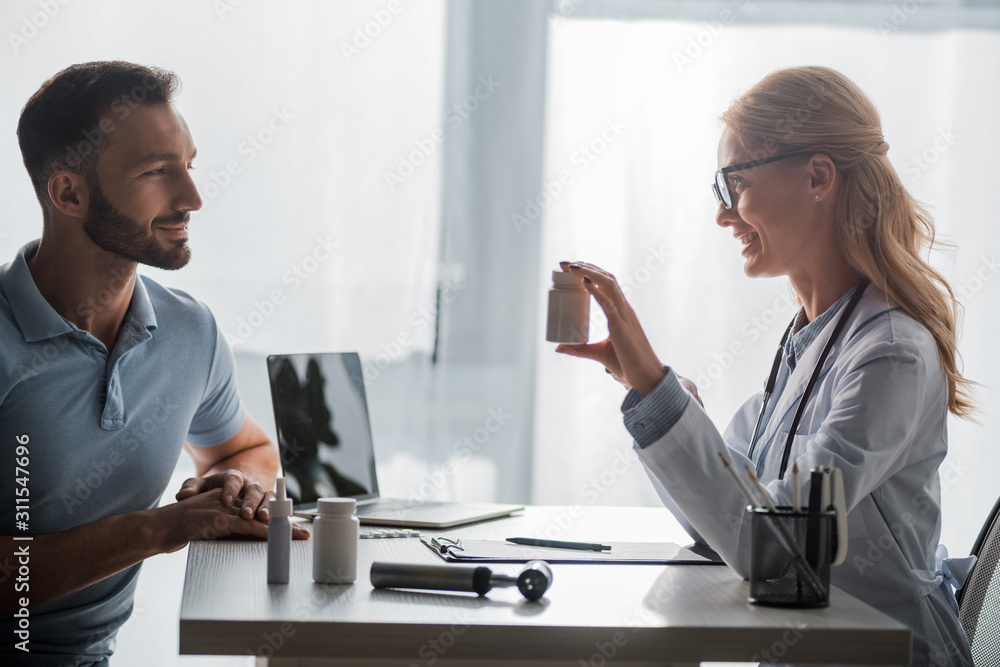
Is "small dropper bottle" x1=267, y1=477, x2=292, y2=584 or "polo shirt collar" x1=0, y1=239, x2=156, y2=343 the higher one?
"polo shirt collar" x1=0, y1=239, x2=156, y2=343

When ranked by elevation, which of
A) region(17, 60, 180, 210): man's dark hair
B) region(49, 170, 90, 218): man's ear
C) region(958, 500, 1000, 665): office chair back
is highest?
region(17, 60, 180, 210): man's dark hair

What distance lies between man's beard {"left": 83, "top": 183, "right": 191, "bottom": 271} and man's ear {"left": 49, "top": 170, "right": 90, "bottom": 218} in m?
0.01

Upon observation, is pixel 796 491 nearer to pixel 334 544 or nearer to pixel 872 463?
pixel 872 463

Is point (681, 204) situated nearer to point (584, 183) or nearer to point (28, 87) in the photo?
point (584, 183)

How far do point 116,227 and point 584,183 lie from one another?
4.54 feet

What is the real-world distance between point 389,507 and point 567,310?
600 millimetres

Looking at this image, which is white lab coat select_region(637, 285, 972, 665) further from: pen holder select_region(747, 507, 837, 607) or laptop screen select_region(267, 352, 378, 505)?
laptop screen select_region(267, 352, 378, 505)

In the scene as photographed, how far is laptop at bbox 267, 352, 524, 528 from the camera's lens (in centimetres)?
159

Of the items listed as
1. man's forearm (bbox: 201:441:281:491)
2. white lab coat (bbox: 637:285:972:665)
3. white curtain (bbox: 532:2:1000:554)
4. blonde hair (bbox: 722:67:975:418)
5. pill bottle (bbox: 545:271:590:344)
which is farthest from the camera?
white curtain (bbox: 532:2:1000:554)

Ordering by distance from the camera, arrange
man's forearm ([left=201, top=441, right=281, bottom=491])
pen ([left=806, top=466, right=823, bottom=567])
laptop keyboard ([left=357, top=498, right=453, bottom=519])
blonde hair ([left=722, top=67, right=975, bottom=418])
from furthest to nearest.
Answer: man's forearm ([left=201, top=441, right=281, bottom=491])
laptop keyboard ([left=357, top=498, right=453, bottom=519])
blonde hair ([left=722, top=67, right=975, bottom=418])
pen ([left=806, top=466, right=823, bottom=567])

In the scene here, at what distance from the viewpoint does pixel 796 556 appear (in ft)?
3.29

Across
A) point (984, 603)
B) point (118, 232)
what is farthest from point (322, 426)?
point (984, 603)

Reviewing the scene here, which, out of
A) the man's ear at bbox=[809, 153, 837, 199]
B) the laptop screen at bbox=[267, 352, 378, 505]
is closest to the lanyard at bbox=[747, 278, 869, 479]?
the man's ear at bbox=[809, 153, 837, 199]

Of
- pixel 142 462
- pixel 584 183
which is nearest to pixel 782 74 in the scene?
pixel 584 183
